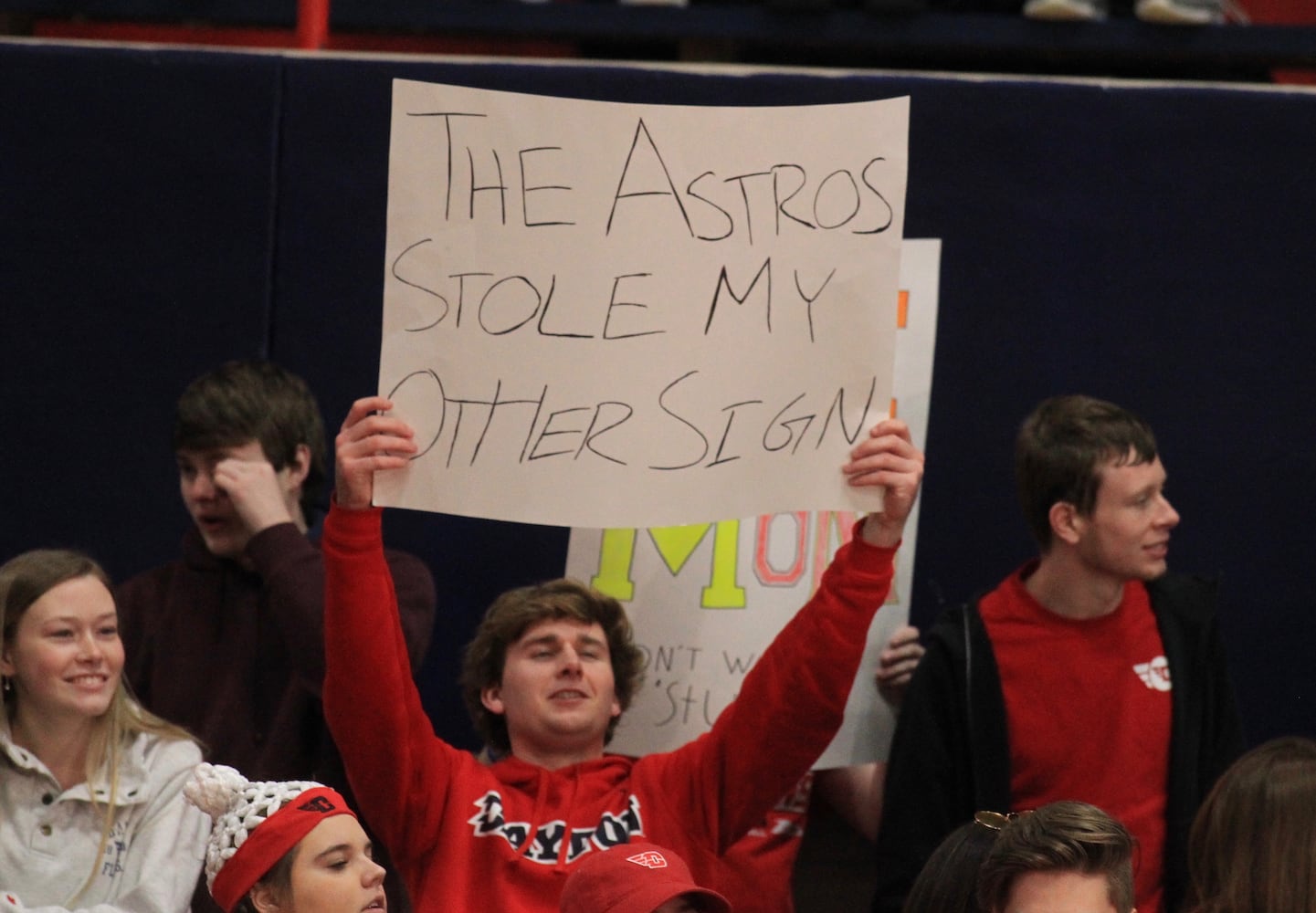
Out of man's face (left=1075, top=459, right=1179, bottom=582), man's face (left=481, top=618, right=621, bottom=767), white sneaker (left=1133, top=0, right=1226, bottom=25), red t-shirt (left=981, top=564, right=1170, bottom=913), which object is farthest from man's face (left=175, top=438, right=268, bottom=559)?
white sneaker (left=1133, top=0, right=1226, bottom=25)

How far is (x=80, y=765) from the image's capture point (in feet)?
9.48

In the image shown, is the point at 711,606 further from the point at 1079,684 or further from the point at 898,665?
the point at 1079,684

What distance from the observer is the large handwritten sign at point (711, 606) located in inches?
132

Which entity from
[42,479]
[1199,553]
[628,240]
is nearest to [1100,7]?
[1199,553]

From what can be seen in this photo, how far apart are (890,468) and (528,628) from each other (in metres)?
0.71

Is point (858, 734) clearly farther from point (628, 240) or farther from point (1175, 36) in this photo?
point (1175, 36)

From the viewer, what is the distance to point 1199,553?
3.64 metres

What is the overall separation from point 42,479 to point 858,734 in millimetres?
1816

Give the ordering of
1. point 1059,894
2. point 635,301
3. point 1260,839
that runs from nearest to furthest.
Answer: point 1059,894
point 1260,839
point 635,301

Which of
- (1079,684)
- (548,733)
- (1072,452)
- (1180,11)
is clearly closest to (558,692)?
(548,733)

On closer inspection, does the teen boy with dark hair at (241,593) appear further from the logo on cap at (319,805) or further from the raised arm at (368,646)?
Result: the logo on cap at (319,805)

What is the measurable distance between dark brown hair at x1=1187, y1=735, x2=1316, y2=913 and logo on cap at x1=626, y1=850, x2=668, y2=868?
2.60ft

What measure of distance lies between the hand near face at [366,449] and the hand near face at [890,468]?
2.31 feet

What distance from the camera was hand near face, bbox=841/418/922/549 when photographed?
276cm
